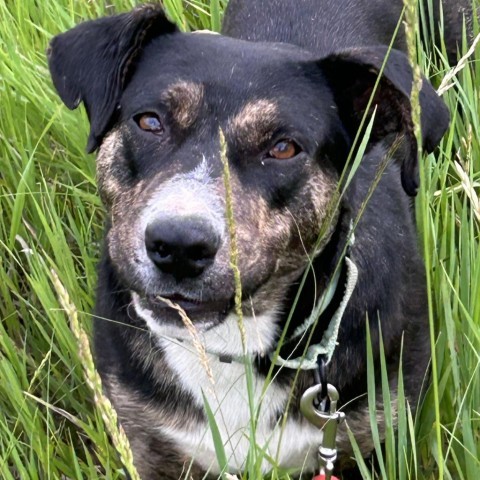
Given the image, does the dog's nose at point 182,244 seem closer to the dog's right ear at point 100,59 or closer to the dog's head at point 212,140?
the dog's head at point 212,140

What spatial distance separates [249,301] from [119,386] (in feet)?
2.11

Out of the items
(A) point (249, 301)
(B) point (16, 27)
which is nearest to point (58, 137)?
(B) point (16, 27)

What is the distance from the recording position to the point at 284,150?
252 cm

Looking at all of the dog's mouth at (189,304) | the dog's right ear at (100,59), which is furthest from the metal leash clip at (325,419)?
the dog's right ear at (100,59)

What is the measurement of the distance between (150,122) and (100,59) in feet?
0.92

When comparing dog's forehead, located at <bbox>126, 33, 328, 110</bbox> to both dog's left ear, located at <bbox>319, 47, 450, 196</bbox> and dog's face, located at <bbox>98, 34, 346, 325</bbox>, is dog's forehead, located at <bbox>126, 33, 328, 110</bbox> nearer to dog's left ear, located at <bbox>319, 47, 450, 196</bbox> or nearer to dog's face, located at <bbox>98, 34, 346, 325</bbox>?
dog's face, located at <bbox>98, 34, 346, 325</bbox>

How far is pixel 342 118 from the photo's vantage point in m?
2.73

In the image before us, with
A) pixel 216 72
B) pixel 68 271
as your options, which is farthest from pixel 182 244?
pixel 68 271

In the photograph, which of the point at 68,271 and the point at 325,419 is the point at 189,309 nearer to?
the point at 325,419

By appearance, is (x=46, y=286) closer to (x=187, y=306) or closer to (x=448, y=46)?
(x=187, y=306)

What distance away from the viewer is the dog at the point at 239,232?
2301mm

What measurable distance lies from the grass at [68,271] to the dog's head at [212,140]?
1.00 feet

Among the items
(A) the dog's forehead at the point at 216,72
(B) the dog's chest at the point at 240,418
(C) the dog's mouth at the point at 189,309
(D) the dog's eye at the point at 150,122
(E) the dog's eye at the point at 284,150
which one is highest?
(A) the dog's forehead at the point at 216,72

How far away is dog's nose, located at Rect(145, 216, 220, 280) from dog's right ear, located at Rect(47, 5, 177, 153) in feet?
2.11
